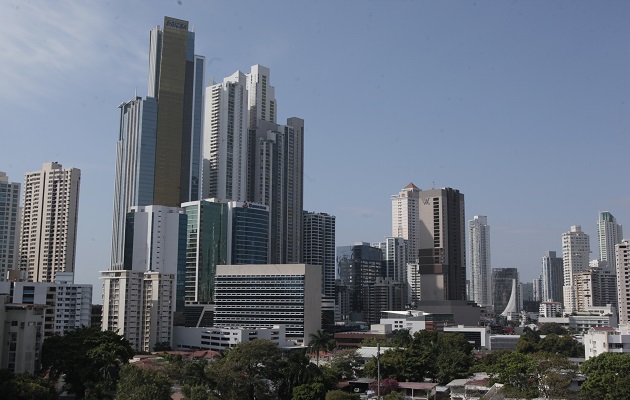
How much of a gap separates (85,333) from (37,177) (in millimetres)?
42685

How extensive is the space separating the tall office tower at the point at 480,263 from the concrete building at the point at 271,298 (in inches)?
4008

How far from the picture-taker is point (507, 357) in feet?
126

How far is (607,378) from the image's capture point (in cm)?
3070

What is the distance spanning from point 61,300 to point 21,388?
2980 cm

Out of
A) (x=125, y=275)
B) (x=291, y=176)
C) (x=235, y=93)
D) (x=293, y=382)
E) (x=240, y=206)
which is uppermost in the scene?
(x=235, y=93)

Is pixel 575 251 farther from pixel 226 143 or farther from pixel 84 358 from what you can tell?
pixel 84 358

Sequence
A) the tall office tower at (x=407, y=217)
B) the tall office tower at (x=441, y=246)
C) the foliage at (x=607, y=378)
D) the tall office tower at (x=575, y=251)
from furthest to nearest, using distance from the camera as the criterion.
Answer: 1. the tall office tower at (x=575, y=251)
2. the tall office tower at (x=407, y=217)
3. the tall office tower at (x=441, y=246)
4. the foliage at (x=607, y=378)

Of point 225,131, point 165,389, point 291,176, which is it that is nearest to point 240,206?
point 225,131

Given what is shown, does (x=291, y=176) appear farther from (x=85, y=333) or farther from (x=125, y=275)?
(x=85, y=333)

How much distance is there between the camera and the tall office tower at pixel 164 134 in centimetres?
8844

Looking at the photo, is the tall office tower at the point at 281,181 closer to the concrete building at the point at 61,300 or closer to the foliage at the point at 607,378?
the concrete building at the point at 61,300

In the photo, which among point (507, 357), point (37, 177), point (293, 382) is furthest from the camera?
point (37, 177)

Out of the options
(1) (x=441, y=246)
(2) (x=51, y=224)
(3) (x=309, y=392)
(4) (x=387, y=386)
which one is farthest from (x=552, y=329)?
(3) (x=309, y=392)

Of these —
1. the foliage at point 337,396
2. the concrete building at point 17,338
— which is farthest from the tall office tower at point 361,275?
A: the foliage at point 337,396
